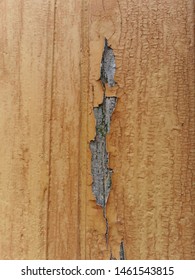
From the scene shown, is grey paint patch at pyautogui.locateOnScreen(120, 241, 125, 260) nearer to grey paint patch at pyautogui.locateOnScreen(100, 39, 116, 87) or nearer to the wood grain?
the wood grain

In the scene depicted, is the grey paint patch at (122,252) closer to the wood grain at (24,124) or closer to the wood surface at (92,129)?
the wood surface at (92,129)

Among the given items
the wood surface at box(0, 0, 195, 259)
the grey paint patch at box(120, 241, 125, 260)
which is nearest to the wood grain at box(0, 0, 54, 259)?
the wood surface at box(0, 0, 195, 259)

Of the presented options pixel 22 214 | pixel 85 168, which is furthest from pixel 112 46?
pixel 22 214

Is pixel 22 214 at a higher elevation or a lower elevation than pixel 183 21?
lower

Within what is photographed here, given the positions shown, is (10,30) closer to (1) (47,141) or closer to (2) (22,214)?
(1) (47,141)

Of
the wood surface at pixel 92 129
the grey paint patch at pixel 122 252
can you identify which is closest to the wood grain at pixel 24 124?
the wood surface at pixel 92 129
